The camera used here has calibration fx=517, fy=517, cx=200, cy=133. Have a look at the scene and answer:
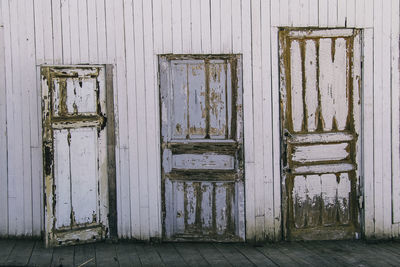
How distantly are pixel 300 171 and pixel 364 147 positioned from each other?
31.7 inches

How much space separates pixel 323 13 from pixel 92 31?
2628mm

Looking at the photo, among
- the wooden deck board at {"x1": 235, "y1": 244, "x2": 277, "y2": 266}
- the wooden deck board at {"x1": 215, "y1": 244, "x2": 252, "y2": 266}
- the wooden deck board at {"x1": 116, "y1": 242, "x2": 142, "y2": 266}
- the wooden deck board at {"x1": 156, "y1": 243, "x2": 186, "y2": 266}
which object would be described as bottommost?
the wooden deck board at {"x1": 235, "y1": 244, "x2": 277, "y2": 266}

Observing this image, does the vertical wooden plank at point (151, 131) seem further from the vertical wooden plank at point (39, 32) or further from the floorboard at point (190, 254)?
the vertical wooden plank at point (39, 32)

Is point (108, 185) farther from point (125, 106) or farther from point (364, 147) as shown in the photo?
point (364, 147)

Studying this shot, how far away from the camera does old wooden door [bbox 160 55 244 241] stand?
5852mm

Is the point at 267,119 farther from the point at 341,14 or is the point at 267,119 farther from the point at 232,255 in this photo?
the point at 232,255

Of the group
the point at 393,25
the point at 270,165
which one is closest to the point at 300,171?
the point at 270,165

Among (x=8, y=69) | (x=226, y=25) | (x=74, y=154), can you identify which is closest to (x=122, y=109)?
(x=74, y=154)

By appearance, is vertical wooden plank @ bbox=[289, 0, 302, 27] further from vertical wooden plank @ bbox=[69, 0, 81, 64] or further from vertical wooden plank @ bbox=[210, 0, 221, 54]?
vertical wooden plank @ bbox=[69, 0, 81, 64]

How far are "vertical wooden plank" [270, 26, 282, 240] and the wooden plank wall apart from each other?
0.01 meters

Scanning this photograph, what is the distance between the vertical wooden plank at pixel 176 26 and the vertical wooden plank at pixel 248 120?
71 cm

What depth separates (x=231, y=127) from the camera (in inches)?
232

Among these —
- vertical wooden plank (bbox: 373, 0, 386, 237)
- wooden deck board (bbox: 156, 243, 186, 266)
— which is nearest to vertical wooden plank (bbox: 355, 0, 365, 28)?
vertical wooden plank (bbox: 373, 0, 386, 237)

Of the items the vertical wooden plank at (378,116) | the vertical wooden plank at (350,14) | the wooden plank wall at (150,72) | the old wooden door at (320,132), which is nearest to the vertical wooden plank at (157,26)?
the wooden plank wall at (150,72)
